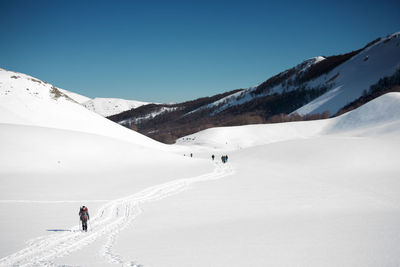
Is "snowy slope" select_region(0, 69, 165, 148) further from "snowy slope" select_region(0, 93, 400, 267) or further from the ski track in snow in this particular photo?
the ski track in snow

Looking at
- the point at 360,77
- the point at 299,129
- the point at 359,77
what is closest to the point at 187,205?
the point at 299,129

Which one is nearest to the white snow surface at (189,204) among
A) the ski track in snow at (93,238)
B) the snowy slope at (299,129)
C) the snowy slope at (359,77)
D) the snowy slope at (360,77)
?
the ski track in snow at (93,238)

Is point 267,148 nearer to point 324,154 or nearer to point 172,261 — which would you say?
point 324,154

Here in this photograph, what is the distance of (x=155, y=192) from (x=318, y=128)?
7418 cm

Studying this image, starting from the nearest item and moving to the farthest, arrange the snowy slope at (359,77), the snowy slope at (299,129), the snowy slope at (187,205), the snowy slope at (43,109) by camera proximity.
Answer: the snowy slope at (187,205) → the snowy slope at (43,109) → the snowy slope at (299,129) → the snowy slope at (359,77)

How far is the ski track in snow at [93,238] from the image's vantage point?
8.71 metres

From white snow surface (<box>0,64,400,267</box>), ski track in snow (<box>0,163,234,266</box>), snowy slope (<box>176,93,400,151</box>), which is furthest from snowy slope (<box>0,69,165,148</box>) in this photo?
ski track in snow (<box>0,163,234,266</box>)

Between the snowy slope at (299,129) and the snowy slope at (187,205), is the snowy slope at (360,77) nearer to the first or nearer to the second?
the snowy slope at (299,129)

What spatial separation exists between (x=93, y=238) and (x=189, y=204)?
6305 millimetres

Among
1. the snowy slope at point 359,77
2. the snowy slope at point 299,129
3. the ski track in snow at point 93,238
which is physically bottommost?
the ski track in snow at point 93,238

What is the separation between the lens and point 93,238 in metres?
11.0

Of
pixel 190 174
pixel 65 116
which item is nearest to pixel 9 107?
pixel 65 116

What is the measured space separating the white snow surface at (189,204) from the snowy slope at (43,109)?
203 centimetres

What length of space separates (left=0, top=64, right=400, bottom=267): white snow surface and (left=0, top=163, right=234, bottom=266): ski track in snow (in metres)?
0.06
